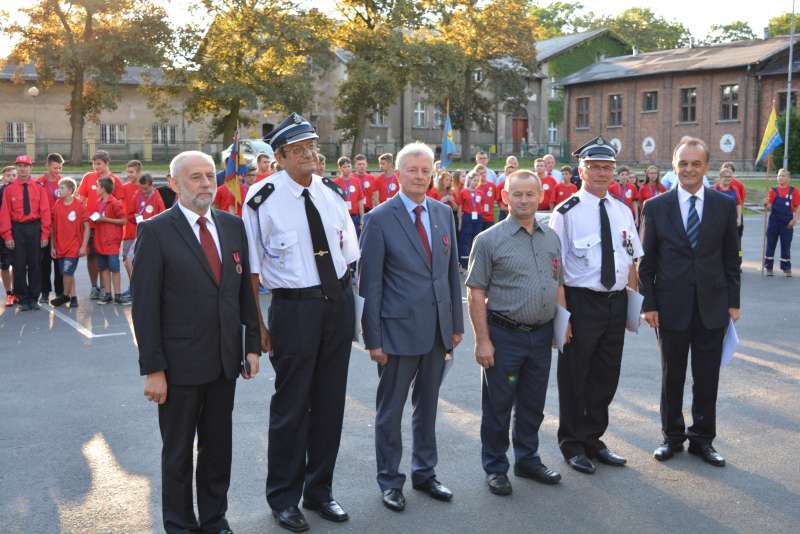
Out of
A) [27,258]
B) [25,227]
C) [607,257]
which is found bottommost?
[27,258]

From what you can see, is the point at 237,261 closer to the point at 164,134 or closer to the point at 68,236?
the point at 68,236

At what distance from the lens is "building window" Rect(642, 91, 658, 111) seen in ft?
181

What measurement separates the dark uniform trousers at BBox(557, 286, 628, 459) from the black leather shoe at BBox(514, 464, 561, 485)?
1.27 ft

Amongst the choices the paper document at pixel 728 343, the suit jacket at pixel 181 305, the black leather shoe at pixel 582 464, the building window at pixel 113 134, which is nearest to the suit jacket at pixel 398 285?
the suit jacket at pixel 181 305

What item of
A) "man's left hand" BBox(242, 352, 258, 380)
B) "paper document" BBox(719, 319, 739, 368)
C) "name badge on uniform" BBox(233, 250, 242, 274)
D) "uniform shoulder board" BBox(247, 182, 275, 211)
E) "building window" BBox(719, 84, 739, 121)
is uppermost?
"building window" BBox(719, 84, 739, 121)

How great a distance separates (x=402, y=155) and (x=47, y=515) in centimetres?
300

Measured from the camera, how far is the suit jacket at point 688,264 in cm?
590

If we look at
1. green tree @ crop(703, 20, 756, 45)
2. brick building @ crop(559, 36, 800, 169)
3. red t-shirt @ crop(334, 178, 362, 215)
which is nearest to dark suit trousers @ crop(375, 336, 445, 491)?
red t-shirt @ crop(334, 178, 362, 215)

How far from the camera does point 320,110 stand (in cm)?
6456

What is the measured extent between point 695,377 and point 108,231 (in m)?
9.57

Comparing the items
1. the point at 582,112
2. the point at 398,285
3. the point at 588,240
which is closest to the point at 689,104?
the point at 582,112

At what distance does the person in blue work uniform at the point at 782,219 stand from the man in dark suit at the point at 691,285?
450 inches

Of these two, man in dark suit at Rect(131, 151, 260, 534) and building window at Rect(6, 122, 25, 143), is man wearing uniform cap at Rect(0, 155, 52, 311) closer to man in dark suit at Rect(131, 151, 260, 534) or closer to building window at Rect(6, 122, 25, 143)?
man in dark suit at Rect(131, 151, 260, 534)

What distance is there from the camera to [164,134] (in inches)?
2363
